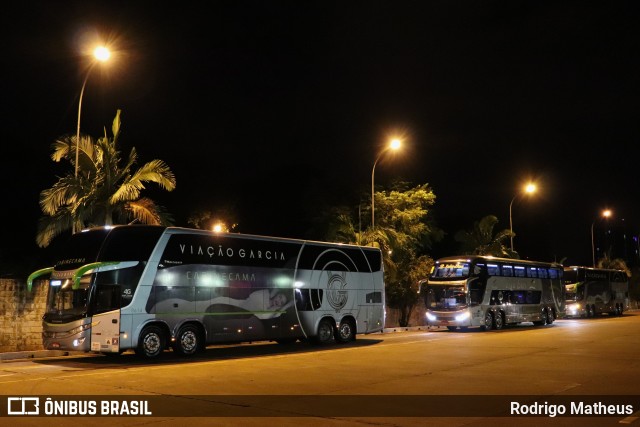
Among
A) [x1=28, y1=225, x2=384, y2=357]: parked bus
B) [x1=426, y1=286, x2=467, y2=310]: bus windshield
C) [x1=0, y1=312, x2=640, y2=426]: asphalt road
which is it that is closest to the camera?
[x1=0, y1=312, x2=640, y2=426]: asphalt road

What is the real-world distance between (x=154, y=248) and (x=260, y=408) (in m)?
8.44

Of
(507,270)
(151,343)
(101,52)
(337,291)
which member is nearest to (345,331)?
(337,291)

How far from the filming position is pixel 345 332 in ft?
76.9

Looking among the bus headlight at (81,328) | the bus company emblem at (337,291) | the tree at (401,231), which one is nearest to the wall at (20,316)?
the bus headlight at (81,328)

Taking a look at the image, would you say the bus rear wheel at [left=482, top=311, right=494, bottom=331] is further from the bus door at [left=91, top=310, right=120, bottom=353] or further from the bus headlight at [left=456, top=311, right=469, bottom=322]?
the bus door at [left=91, top=310, right=120, bottom=353]

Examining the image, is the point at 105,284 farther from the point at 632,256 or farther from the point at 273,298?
the point at 632,256

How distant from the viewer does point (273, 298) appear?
20609mm

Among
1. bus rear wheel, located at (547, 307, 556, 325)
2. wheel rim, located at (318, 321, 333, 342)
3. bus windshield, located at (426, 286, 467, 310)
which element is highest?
bus windshield, located at (426, 286, 467, 310)

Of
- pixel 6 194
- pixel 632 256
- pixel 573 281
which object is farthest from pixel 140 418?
pixel 632 256

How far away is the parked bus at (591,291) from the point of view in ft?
152

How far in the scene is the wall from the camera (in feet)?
67.1

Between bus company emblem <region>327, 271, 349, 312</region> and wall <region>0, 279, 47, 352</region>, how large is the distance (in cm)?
957

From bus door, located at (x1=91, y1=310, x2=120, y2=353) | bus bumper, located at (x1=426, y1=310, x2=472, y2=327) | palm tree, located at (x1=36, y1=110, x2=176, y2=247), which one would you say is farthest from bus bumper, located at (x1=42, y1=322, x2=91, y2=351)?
bus bumper, located at (x1=426, y1=310, x2=472, y2=327)

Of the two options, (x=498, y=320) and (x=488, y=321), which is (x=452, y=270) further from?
(x=498, y=320)
